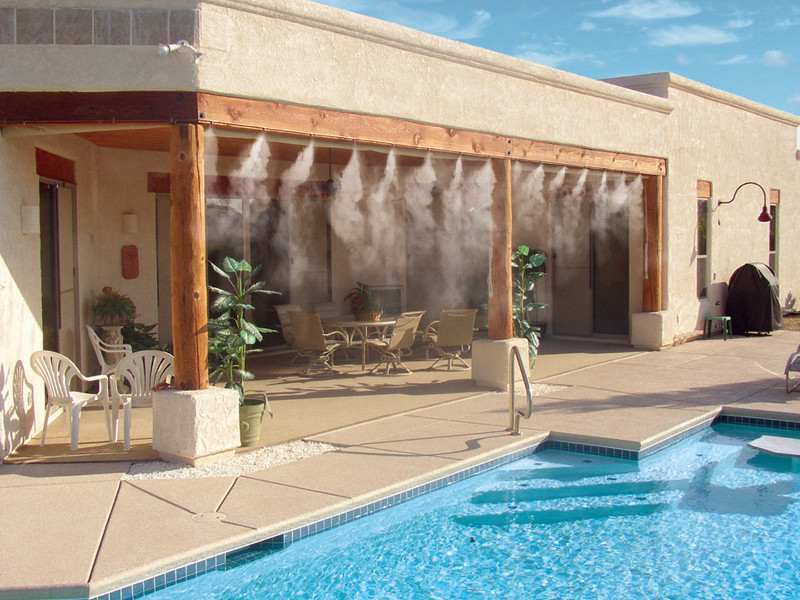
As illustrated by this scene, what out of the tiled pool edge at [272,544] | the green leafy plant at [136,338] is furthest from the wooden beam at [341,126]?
the green leafy plant at [136,338]

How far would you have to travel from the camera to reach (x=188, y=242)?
5.99 m

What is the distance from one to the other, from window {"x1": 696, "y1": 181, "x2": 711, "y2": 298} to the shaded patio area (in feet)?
7.86

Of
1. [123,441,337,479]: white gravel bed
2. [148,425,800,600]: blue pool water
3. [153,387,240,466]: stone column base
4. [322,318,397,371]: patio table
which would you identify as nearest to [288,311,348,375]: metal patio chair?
[322,318,397,371]: patio table

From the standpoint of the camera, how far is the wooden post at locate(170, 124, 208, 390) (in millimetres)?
5988

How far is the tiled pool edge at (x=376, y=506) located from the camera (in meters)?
4.27

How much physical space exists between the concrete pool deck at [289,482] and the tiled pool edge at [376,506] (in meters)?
0.04

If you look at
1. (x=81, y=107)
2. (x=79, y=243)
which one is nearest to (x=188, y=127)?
(x=81, y=107)

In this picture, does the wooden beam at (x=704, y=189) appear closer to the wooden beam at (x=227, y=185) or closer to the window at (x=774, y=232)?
the window at (x=774, y=232)

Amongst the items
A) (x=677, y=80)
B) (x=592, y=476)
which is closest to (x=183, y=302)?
(x=592, y=476)

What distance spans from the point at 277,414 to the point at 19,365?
2399 mm

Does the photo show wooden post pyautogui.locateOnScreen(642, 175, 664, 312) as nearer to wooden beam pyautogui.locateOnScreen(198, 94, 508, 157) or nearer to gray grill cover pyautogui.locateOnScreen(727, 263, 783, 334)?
gray grill cover pyautogui.locateOnScreen(727, 263, 783, 334)

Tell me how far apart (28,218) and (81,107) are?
120 centimetres

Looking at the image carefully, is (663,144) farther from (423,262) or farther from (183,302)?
(183,302)

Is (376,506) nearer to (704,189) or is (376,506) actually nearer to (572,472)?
(572,472)
